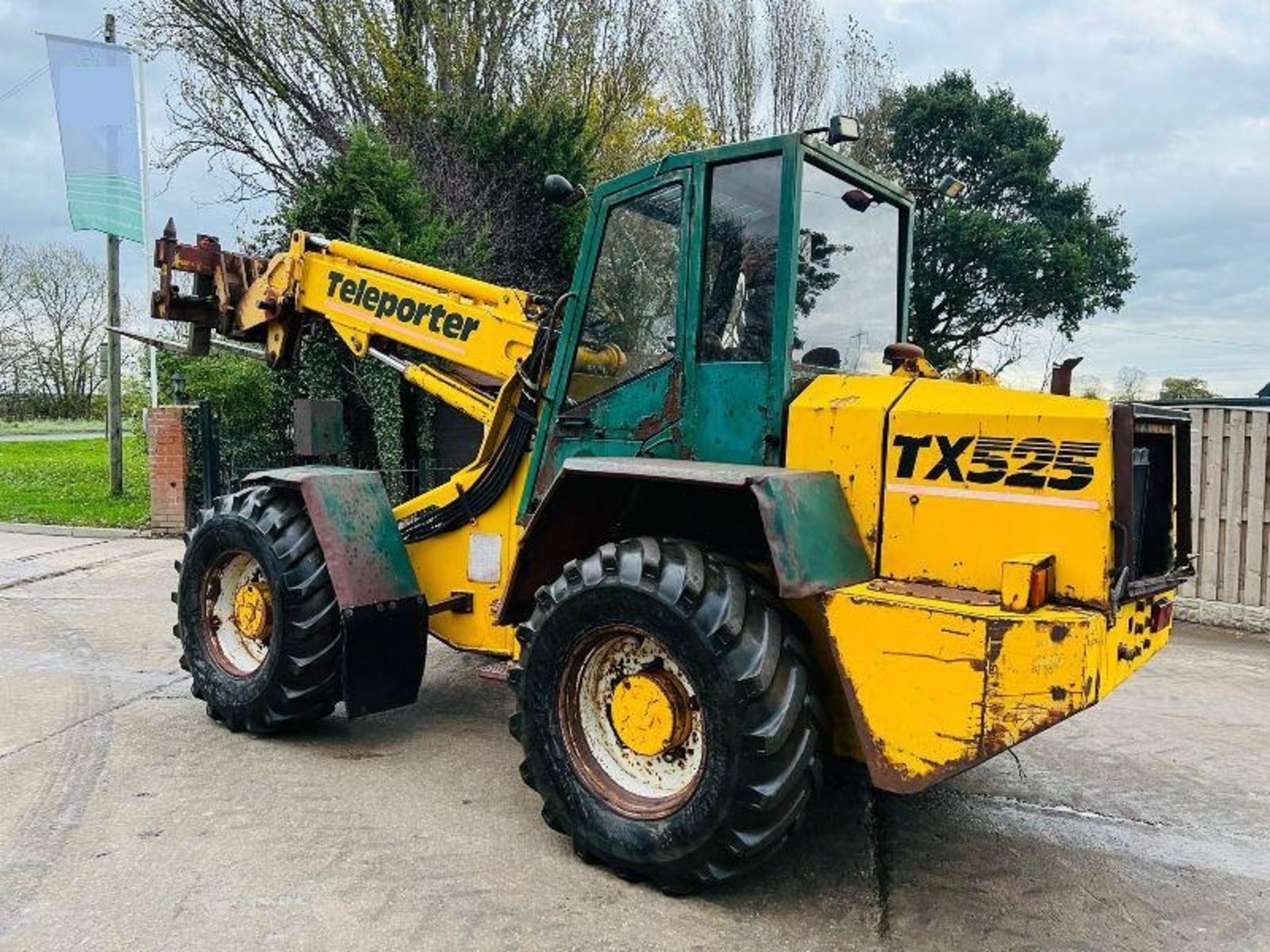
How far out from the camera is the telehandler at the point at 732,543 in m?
2.95

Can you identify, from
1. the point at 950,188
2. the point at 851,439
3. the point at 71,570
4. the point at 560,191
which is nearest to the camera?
the point at 851,439

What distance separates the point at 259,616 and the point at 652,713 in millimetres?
2409

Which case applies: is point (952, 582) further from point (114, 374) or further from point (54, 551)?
point (114, 374)

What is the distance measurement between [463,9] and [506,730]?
47.4ft

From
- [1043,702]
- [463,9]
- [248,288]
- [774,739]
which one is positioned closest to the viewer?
[1043,702]

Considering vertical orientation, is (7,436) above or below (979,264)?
below

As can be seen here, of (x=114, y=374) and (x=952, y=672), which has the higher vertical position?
(x=114, y=374)

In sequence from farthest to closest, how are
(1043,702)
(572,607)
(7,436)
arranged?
(7,436), (572,607), (1043,702)

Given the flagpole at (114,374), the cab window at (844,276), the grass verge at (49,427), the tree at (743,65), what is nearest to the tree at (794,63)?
the tree at (743,65)

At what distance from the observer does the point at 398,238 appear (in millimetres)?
11906

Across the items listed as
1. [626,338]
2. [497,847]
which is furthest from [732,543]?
[497,847]

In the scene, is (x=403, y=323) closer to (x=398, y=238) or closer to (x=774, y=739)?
(x=774, y=739)

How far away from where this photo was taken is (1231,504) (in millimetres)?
8008

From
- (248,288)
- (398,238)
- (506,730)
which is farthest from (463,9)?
(506,730)
